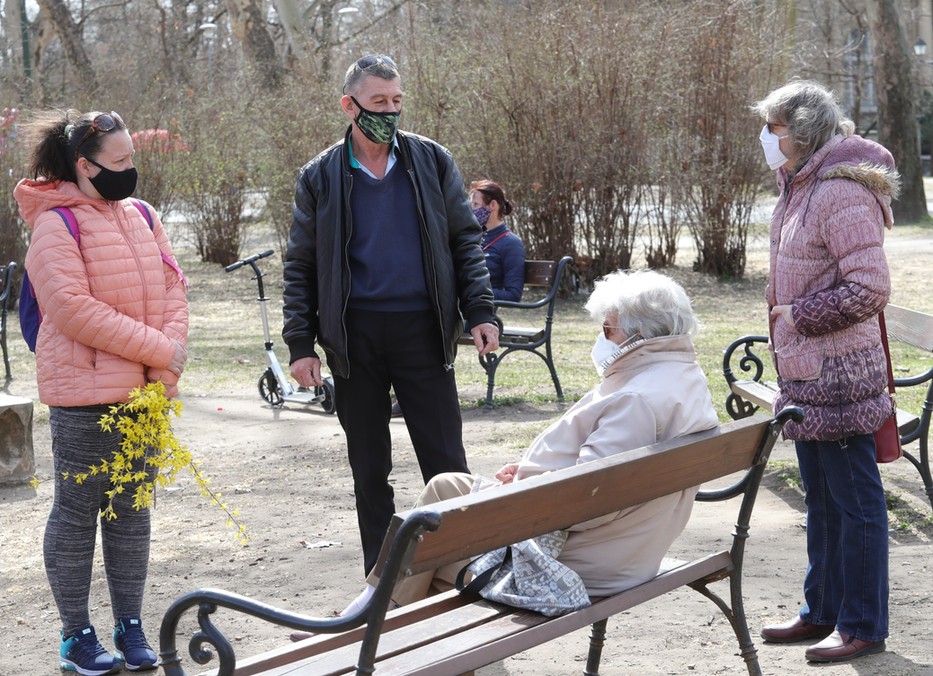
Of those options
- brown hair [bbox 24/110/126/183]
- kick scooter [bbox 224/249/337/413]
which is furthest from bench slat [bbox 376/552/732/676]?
kick scooter [bbox 224/249/337/413]

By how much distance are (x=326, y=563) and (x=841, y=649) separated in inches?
85.1

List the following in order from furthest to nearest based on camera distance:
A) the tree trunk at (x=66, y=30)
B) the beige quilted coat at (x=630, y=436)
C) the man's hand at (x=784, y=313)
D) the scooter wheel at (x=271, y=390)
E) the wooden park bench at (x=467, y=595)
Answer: the tree trunk at (x=66, y=30)
the scooter wheel at (x=271, y=390)
the man's hand at (x=784, y=313)
the beige quilted coat at (x=630, y=436)
the wooden park bench at (x=467, y=595)

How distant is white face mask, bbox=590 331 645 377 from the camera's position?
3.17 meters

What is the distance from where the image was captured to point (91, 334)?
370 cm

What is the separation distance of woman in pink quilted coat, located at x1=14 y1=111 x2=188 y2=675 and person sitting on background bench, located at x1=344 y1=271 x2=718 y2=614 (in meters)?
1.20

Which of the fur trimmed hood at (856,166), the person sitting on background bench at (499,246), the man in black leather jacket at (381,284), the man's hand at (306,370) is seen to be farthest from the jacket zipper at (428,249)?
the person sitting on background bench at (499,246)

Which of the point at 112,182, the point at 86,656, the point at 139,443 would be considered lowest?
the point at 86,656

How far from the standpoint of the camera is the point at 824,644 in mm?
3709

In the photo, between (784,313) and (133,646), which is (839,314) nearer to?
(784,313)

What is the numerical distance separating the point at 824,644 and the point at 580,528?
44.1 inches

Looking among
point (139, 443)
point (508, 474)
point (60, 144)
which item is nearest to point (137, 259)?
point (60, 144)

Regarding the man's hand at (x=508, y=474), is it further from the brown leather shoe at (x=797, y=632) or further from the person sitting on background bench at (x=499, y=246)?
the person sitting on background bench at (x=499, y=246)

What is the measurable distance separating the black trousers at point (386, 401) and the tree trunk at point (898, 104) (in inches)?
711

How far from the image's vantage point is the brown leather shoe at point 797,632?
389cm
